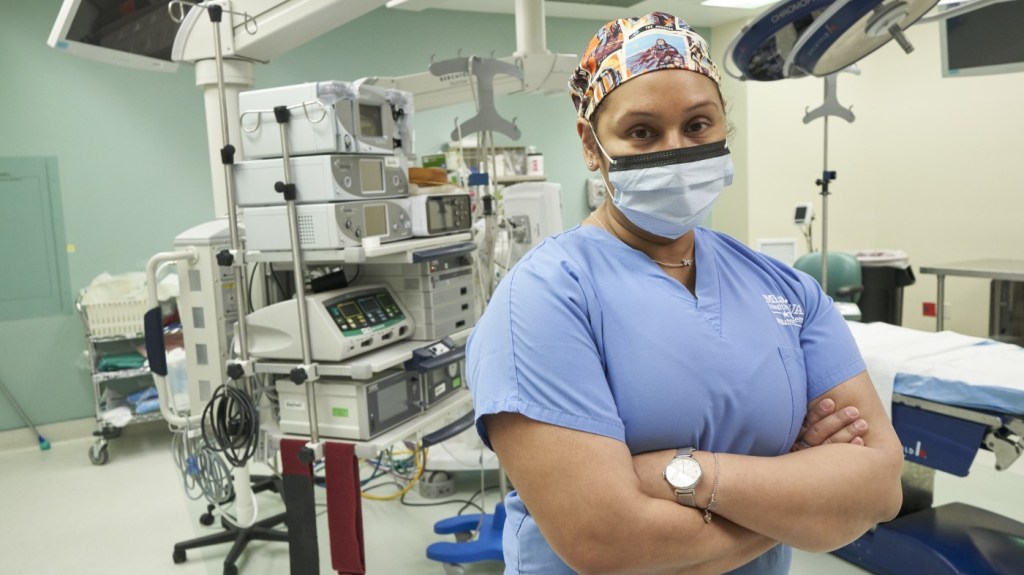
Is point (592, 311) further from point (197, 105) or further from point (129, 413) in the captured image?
point (197, 105)

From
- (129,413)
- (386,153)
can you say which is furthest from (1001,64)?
(129,413)

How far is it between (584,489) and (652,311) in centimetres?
25

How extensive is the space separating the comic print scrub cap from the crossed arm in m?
0.47

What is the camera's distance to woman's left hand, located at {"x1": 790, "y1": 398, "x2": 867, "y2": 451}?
1.00 meters

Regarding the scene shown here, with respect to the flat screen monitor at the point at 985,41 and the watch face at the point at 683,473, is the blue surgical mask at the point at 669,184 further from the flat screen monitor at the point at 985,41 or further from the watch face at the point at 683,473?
the flat screen monitor at the point at 985,41

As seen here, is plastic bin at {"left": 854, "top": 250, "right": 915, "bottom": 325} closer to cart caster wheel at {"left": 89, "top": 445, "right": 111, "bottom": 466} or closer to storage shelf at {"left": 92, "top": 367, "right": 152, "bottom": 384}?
storage shelf at {"left": 92, "top": 367, "right": 152, "bottom": 384}

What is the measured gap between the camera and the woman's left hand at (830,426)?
3.28 ft

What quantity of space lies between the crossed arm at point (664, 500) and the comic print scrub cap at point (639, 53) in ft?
1.53

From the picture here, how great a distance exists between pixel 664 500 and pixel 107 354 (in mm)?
4551

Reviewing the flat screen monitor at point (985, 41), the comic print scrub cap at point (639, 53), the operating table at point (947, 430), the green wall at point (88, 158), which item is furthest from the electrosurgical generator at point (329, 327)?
the green wall at point (88, 158)

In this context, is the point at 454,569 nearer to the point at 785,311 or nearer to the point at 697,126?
the point at 785,311

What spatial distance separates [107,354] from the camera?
4.52 metres

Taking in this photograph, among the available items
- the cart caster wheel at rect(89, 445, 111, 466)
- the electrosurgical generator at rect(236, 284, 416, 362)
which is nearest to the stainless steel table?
the electrosurgical generator at rect(236, 284, 416, 362)

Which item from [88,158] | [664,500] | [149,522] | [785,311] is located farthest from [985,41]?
[88,158]
